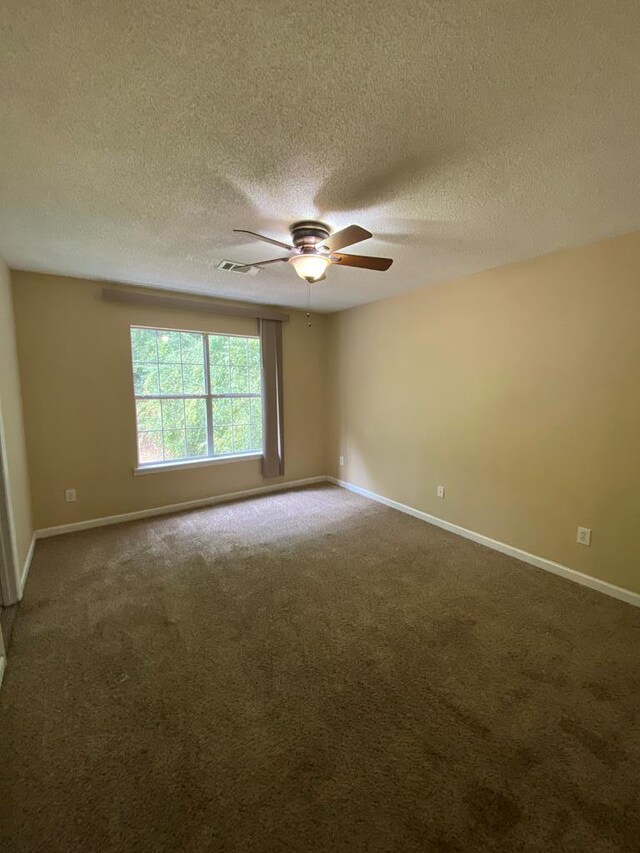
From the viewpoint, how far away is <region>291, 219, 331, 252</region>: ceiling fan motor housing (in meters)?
2.14

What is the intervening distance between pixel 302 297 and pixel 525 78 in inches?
120

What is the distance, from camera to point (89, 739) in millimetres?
1501

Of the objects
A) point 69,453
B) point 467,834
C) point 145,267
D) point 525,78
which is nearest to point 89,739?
point 467,834

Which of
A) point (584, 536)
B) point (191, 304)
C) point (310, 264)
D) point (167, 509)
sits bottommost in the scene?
point (167, 509)

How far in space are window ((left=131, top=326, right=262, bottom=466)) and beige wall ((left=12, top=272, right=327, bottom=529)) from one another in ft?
0.52

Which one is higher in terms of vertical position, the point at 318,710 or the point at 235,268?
the point at 235,268

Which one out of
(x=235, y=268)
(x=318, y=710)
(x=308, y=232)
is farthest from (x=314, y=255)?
(x=318, y=710)

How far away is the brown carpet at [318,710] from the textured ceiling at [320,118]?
7.86ft

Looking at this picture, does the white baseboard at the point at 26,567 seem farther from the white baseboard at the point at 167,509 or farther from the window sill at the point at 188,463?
the window sill at the point at 188,463

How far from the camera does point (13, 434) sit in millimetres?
2754

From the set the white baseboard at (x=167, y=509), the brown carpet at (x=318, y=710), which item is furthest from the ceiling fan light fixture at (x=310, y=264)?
the white baseboard at (x=167, y=509)

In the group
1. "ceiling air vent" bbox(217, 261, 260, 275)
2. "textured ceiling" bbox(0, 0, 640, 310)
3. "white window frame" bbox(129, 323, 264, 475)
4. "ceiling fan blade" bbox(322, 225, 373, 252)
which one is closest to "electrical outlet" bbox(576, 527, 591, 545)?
"textured ceiling" bbox(0, 0, 640, 310)

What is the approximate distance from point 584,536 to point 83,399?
4411 mm

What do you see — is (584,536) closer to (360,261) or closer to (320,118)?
(360,261)
